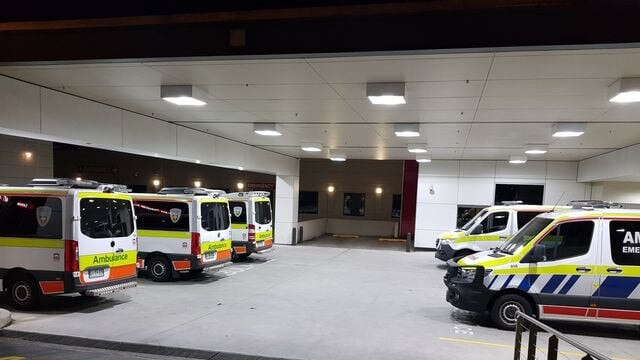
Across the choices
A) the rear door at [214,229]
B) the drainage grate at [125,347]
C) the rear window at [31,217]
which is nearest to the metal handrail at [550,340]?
the drainage grate at [125,347]

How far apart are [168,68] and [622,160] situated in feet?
39.6

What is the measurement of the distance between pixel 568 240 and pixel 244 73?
575 cm

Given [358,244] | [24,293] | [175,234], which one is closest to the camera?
[24,293]

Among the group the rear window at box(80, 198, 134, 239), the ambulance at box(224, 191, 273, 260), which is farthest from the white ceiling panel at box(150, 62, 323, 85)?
the ambulance at box(224, 191, 273, 260)

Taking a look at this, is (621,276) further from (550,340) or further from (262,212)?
(262,212)

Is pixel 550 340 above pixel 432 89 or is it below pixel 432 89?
below

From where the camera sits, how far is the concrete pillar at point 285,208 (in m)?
18.1

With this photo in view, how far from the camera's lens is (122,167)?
91.3ft

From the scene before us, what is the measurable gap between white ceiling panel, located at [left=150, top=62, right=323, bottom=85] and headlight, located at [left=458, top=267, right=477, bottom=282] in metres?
4.09

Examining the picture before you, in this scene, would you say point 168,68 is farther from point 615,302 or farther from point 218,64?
point 615,302

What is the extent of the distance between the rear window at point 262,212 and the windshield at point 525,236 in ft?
26.1

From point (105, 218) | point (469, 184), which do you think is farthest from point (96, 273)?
point (469, 184)

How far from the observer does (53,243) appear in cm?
676

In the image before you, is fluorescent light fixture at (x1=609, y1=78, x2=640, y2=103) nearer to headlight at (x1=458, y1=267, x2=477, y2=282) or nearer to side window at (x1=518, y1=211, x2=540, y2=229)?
headlight at (x1=458, y1=267, x2=477, y2=282)
